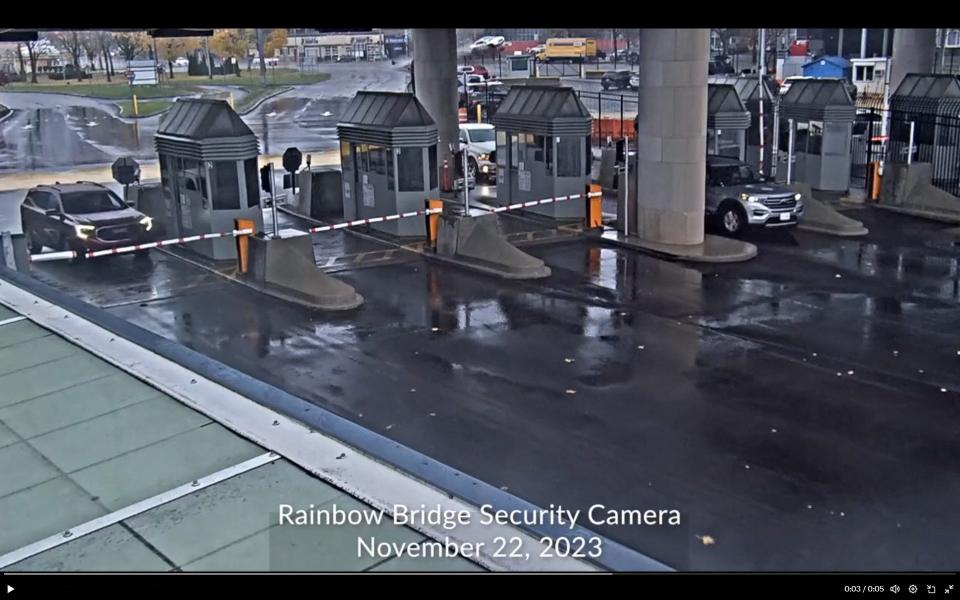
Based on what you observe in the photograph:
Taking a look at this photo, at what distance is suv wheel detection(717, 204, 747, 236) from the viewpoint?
21391mm

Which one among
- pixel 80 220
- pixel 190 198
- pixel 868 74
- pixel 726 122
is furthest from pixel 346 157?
pixel 868 74

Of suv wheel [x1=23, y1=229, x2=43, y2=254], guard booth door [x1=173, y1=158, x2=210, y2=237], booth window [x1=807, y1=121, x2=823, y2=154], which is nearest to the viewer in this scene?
guard booth door [x1=173, y1=158, x2=210, y2=237]

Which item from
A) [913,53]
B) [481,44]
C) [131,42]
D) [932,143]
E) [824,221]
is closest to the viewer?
[824,221]

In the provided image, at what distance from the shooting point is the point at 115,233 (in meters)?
19.5

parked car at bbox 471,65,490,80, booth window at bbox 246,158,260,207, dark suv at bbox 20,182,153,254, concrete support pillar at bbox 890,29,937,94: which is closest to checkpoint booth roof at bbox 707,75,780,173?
concrete support pillar at bbox 890,29,937,94

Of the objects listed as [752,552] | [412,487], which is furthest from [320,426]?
[752,552]

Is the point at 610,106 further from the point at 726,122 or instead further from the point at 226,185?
the point at 226,185

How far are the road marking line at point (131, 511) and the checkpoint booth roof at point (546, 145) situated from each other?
59.0 ft

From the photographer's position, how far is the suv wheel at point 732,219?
21.4 m

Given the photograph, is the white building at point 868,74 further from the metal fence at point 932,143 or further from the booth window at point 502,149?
the booth window at point 502,149

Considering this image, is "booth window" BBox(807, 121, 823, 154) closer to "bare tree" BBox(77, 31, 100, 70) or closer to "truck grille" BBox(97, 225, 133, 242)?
"truck grille" BBox(97, 225, 133, 242)

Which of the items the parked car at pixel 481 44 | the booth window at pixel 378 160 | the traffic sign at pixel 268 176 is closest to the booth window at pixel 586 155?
the booth window at pixel 378 160

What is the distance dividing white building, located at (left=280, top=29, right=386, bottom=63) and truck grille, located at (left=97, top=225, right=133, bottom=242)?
7054cm

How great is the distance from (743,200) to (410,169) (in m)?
7.47
